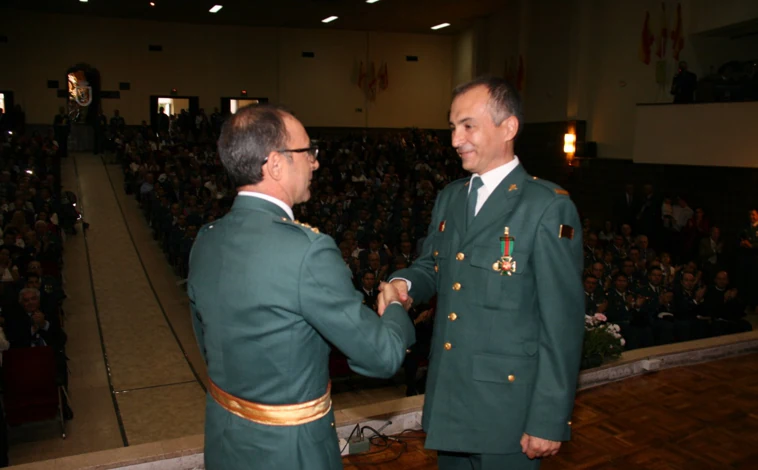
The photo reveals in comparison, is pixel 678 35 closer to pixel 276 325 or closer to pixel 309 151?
pixel 309 151

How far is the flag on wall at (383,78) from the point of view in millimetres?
20844

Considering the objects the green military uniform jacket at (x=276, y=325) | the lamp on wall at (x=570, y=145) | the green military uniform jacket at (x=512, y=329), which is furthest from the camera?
the lamp on wall at (x=570, y=145)

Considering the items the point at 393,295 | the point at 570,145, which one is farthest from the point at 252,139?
the point at 570,145

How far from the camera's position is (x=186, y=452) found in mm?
2889

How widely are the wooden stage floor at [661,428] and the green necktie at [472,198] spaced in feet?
5.43

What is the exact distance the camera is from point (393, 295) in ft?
5.71

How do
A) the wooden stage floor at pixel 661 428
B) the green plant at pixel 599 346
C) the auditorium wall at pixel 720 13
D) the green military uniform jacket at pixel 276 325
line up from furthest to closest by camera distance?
the auditorium wall at pixel 720 13, the green plant at pixel 599 346, the wooden stage floor at pixel 661 428, the green military uniform jacket at pixel 276 325

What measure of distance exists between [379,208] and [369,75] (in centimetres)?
1153

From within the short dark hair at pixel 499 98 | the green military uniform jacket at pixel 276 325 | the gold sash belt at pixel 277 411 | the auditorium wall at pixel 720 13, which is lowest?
the gold sash belt at pixel 277 411

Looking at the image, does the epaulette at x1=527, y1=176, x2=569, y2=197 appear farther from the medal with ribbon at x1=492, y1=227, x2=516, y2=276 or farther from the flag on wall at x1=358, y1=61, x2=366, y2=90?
the flag on wall at x1=358, y1=61, x2=366, y2=90

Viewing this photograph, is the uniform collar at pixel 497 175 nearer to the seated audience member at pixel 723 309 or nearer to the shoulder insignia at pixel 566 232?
the shoulder insignia at pixel 566 232

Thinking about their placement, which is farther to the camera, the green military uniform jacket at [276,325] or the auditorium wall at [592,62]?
the auditorium wall at [592,62]

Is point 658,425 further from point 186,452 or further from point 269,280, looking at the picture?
point 269,280

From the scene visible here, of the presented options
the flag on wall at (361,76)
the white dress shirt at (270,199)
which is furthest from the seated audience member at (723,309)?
the flag on wall at (361,76)
